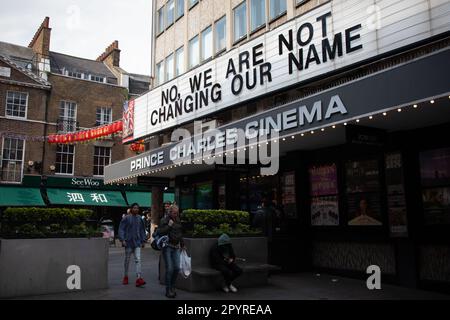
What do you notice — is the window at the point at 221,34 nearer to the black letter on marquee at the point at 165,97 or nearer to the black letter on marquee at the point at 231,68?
the black letter on marquee at the point at 165,97

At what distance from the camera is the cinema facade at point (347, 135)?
8203 millimetres

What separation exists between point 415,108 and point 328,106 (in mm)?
1632

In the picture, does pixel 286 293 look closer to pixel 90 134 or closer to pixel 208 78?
pixel 208 78

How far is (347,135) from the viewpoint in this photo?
866 cm

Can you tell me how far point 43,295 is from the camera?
27.0 feet

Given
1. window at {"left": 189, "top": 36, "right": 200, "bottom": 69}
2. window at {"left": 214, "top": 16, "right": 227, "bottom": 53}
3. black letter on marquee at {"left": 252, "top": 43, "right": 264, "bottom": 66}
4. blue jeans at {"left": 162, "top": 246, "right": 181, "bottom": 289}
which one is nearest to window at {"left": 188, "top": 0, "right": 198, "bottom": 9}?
window at {"left": 189, "top": 36, "right": 200, "bottom": 69}

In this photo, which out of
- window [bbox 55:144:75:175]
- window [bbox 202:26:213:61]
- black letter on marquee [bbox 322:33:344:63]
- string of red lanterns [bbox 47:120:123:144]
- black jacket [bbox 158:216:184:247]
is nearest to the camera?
black jacket [bbox 158:216:184:247]

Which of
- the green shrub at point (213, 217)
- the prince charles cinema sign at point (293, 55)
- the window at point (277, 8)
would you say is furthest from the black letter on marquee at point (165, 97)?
the green shrub at point (213, 217)

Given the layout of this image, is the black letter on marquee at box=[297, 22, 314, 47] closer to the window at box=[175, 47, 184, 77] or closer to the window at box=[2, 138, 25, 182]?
the window at box=[175, 47, 184, 77]

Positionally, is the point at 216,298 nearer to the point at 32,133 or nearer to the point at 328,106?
the point at 328,106

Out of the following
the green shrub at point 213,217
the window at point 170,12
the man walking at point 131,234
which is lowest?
the man walking at point 131,234

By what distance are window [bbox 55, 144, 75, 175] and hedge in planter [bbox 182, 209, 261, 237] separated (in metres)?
23.1

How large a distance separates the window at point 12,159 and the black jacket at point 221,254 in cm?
2347

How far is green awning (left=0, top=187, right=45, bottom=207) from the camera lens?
26984 mm
